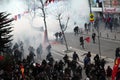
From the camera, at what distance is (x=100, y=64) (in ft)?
76.7

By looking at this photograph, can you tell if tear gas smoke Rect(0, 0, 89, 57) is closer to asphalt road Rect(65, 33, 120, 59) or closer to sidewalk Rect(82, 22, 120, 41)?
sidewalk Rect(82, 22, 120, 41)

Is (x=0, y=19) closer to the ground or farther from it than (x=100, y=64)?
farther from it

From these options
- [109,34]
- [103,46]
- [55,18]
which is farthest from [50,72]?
[55,18]

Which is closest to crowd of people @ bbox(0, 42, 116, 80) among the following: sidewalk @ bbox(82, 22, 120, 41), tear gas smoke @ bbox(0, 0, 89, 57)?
sidewalk @ bbox(82, 22, 120, 41)

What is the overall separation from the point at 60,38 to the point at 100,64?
1997 centimetres

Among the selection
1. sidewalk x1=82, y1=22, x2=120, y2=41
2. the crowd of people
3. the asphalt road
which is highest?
the crowd of people

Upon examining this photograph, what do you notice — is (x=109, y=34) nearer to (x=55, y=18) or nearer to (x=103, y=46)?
(x=103, y=46)

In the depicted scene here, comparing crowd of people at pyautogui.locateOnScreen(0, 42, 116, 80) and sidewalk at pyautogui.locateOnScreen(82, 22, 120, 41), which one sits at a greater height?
crowd of people at pyautogui.locateOnScreen(0, 42, 116, 80)

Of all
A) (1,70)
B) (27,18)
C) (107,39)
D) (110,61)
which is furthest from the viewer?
(27,18)

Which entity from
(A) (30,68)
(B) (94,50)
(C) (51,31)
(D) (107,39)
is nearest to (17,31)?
(C) (51,31)

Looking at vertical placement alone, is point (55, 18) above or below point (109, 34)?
above

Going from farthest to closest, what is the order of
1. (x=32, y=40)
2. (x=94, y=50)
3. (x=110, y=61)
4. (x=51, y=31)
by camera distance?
1. (x=51, y=31)
2. (x=32, y=40)
3. (x=94, y=50)
4. (x=110, y=61)

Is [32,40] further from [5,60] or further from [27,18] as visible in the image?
[5,60]

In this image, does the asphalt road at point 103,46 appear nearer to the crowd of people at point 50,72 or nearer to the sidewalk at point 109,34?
the sidewalk at point 109,34
